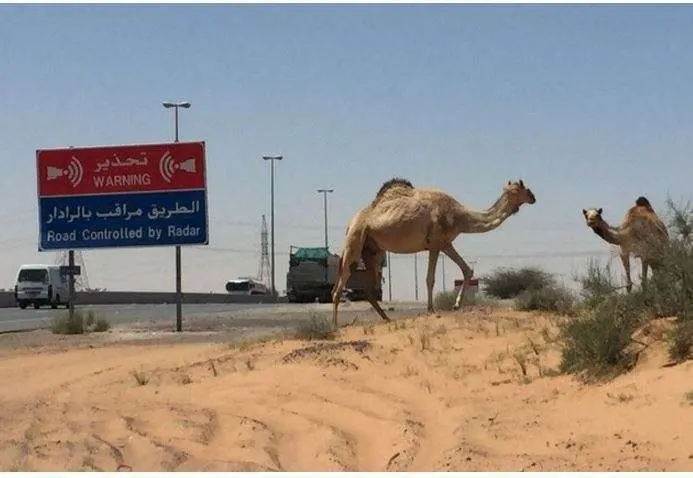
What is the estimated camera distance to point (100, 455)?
27.8ft

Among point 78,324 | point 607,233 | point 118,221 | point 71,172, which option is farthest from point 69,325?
point 607,233

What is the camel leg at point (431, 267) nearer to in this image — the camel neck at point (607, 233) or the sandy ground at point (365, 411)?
the camel neck at point (607, 233)

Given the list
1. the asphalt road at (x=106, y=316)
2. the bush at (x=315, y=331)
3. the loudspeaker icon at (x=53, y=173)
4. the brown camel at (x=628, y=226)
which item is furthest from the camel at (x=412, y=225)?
the asphalt road at (x=106, y=316)

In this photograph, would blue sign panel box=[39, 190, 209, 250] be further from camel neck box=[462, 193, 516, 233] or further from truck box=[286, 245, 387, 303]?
truck box=[286, 245, 387, 303]

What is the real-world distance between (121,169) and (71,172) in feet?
4.29

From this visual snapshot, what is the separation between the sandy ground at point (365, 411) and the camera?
27.2 feet

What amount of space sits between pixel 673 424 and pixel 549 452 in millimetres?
1061

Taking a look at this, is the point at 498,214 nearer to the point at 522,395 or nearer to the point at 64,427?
the point at 522,395

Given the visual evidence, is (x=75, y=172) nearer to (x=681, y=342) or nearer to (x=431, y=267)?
(x=431, y=267)

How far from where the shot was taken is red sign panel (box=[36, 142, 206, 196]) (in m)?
25.2

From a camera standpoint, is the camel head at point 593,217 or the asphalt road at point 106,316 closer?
the camel head at point 593,217

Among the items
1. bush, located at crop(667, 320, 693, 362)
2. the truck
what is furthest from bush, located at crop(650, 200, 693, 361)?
the truck

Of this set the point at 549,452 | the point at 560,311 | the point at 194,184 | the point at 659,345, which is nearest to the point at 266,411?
the point at 549,452

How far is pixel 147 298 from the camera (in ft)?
250
